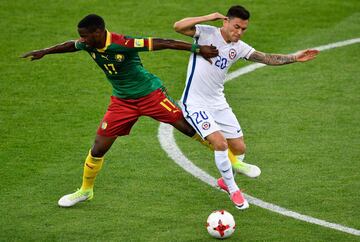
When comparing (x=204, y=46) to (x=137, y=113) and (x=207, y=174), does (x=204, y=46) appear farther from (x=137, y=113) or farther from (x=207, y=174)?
(x=207, y=174)

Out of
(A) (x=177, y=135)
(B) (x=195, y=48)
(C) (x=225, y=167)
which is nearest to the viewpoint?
(B) (x=195, y=48)

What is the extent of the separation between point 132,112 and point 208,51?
1.35 meters

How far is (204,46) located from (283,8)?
9.27 metres

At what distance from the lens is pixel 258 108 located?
16.3 m

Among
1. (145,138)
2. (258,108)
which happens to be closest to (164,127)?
(145,138)

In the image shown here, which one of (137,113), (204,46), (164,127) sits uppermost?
(204,46)

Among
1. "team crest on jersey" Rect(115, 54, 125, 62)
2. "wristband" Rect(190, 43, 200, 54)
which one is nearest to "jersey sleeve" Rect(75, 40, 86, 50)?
"team crest on jersey" Rect(115, 54, 125, 62)

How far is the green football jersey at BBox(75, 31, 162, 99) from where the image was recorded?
472 inches

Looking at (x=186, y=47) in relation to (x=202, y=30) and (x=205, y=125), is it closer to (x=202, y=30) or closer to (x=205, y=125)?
(x=202, y=30)

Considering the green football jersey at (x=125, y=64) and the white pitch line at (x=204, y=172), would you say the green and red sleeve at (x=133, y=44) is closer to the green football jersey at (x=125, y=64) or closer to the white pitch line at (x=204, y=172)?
the green football jersey at (x=125, y=64)

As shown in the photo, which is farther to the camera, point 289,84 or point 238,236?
point 289,84

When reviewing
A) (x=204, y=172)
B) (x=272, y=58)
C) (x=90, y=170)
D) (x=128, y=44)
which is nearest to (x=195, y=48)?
(x=128, y=44)

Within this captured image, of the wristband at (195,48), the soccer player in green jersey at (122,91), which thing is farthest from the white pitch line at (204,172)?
the wristband at (195,48)

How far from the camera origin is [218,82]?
496 inches
